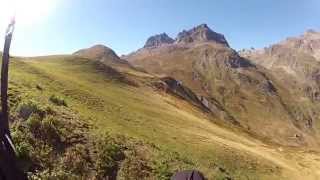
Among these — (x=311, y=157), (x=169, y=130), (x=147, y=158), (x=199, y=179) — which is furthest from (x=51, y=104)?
(x=311, y=157)

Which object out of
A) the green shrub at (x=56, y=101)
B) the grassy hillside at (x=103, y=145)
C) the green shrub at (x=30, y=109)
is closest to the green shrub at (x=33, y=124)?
the grassy hillside at (x=103, y=145)

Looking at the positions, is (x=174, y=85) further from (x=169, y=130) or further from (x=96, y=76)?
(x=169, y=130)

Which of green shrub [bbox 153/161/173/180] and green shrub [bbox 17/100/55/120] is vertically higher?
green shrub [bbox 17/100/55/120]

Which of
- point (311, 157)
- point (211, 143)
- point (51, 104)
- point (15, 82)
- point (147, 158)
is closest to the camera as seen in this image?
point (147, 158)

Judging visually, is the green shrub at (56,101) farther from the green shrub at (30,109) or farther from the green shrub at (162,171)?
the green shrub at (162,171)

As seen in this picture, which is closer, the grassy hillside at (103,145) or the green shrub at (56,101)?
the grassy hillside at (103,145)

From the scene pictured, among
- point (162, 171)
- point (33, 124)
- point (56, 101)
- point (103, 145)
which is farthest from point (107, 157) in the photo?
point (56, 101)

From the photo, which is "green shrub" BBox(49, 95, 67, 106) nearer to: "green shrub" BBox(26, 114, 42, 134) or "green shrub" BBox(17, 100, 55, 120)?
"green shrub" BBox(17, 100, 55, 120)

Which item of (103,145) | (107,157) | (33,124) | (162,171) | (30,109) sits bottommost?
(162,171)

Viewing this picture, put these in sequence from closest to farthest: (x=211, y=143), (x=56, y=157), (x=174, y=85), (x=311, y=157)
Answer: (x=56, y=157)
(x=211, y=143)
(x=311, y=157)
(x=174, y=85)

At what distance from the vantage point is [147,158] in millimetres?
Result: 32344

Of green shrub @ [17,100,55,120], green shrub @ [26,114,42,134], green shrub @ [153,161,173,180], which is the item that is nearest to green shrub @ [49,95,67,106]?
green shrub @ [17,100,55,120]

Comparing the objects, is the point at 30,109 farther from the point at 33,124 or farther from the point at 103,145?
the point at 103,145

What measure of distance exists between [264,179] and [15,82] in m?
20.4
